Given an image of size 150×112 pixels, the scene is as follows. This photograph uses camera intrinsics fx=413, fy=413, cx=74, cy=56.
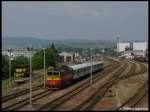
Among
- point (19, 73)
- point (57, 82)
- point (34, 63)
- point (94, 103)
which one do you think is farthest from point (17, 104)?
point (34, 63)

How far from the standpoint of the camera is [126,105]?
36.9m

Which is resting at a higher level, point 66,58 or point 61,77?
point 66,58

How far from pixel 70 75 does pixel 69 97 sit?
1317cm

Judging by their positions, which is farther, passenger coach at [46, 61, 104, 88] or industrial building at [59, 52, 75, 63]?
industrial building at [59, 52, 75, 63]

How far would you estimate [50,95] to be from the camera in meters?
46.1

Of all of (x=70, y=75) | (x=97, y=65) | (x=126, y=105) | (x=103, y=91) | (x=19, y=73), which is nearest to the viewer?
(x=126, y=105)

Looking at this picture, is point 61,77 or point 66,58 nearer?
point 61,77

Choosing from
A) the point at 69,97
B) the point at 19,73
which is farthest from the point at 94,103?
the point at 19,73

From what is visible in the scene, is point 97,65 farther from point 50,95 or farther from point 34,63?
point 50,95

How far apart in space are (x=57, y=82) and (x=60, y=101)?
10746 millimetres

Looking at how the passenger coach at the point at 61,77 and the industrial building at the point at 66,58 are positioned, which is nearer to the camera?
the passenger coach at the point at 61,77

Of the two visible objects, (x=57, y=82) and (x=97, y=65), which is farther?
(x=97, y=65)

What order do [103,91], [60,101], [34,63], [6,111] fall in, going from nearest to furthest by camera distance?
[6,111] → [60,101] → [103,91] → [34,63]

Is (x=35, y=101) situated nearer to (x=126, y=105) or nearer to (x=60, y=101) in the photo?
(x=60, y=101)
